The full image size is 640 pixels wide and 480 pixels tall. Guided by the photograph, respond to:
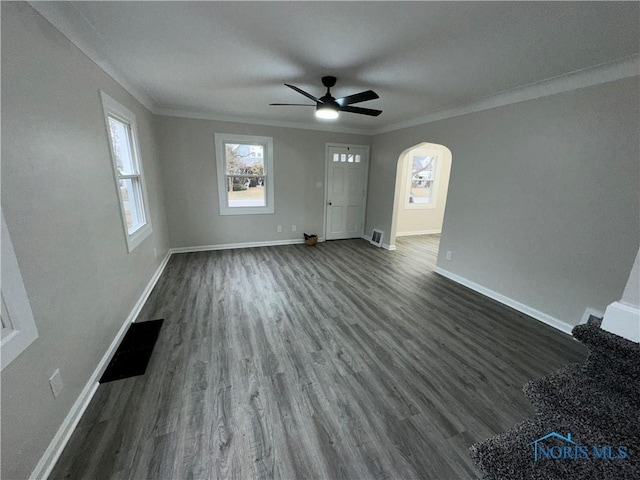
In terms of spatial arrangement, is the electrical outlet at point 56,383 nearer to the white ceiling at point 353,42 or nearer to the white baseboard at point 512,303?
the white ceiling at point 353,42

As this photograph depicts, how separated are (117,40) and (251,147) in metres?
2.89

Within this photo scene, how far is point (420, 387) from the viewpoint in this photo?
6.17 feet

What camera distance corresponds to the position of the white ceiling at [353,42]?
1.58m

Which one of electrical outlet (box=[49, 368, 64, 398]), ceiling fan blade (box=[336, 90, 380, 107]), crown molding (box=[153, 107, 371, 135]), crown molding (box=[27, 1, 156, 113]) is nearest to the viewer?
electrical outlet (box=[49, 368, 64, 398])

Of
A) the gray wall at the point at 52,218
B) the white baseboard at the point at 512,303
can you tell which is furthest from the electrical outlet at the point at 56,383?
the white baseboard at the point at 512,303

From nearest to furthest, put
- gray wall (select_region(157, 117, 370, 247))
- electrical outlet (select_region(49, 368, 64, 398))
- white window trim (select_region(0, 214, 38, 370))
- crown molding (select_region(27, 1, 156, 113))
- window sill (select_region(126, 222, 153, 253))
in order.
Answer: white window trim (select_region(0, 214, 38, 370)) < electrical outlet (select_region(49, 368, 64, 398)) < crown molding (select_region(27, 1, 156, 113)) < window sill (select_region(126, 222, 153, 253)) < gray wall (select_region(157, 117, 370, 247))

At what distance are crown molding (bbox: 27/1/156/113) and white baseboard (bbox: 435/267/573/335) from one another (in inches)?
192

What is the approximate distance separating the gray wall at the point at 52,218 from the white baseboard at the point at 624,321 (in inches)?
111

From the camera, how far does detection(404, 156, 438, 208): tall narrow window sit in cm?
634

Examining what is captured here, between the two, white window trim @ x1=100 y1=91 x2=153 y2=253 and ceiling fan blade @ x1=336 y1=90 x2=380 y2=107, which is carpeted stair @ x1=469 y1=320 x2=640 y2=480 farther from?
white window trim @ x1=100 y1=91 x2=153 y2=253

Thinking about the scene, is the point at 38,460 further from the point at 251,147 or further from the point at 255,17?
the point at 251,147

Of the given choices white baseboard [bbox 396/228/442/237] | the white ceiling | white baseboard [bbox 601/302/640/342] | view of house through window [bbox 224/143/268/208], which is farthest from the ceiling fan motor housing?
white baseboard [bbox 396/228/442/237]

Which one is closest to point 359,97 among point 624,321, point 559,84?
point 559,84

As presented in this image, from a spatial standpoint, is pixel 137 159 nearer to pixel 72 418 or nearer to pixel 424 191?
pixel 72 418
